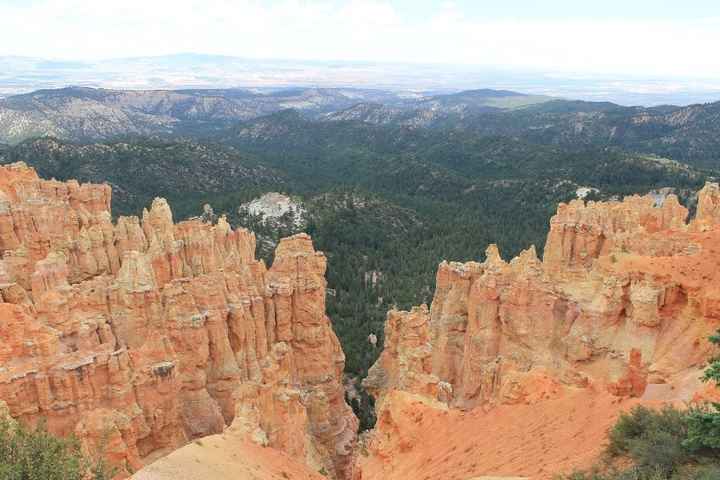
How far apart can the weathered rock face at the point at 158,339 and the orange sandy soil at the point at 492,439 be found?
4.36 metres

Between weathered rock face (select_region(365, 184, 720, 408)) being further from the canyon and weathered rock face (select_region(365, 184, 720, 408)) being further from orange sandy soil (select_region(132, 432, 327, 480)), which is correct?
orange sandy soil (select_region(132, 432, 327, 480))

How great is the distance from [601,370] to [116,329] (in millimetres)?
20248

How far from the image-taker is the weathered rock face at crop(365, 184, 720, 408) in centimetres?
1975

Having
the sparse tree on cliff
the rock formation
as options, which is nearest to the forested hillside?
the rock formation

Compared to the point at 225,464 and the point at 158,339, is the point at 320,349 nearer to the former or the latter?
the point at 158,339

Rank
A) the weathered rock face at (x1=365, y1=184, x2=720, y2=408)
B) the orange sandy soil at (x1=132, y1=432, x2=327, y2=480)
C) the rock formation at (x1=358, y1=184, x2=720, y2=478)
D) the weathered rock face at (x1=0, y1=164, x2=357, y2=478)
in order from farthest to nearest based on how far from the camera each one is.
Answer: the weathered rock face at (x1=365, y1=184, x2=720, y2=408)
the weathered rock face at (x1=0, y1=164, x2=357, y2=478)
the rock formation at (x1=358, y1=184, x2=720, y2=478)
the orange sandy soil at (x1=132, y1=432, x2=327, y2=480)

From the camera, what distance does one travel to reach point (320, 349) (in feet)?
95.9

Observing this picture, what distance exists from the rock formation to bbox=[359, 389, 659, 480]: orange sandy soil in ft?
0.66

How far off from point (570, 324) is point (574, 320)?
26 cm

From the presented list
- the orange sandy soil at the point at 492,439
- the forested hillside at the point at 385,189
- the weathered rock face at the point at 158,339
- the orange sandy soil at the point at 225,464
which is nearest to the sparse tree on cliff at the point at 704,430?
the orange sandy soil at the point at 492,439

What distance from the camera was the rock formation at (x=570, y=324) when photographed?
1823 cm

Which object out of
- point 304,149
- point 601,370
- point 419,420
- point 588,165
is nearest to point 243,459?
point 419,420

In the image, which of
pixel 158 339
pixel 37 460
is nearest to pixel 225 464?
pixel 37 460

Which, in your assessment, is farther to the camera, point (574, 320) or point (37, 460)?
point (574, 320)
